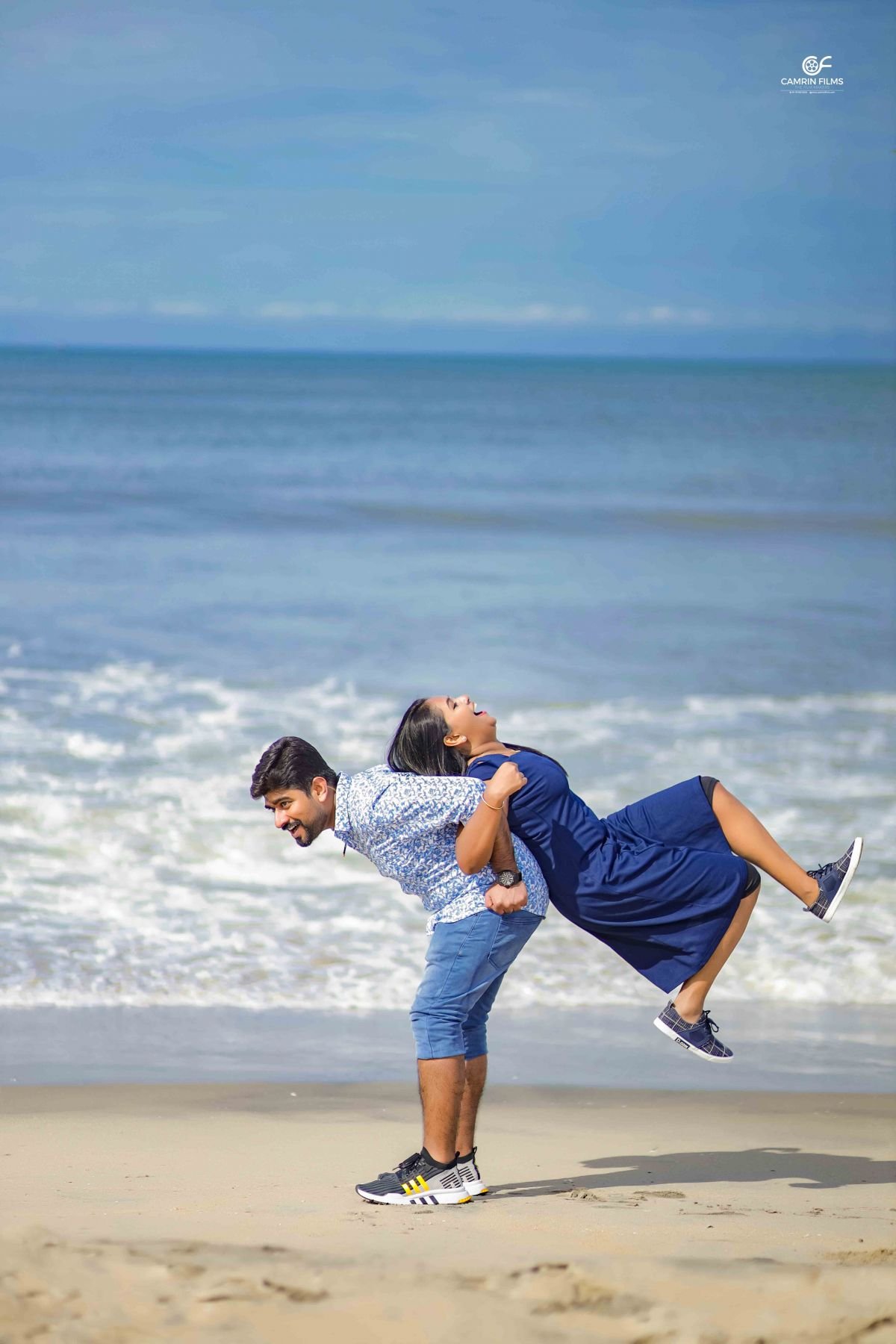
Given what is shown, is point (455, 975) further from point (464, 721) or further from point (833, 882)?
point (833, 882)

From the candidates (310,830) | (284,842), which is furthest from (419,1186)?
(284,842)

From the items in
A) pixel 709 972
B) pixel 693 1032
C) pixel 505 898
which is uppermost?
pixel 505 898

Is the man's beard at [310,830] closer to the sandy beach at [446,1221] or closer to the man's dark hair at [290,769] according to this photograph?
the man's dark hair at [290,769]

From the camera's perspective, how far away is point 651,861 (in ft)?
12.8

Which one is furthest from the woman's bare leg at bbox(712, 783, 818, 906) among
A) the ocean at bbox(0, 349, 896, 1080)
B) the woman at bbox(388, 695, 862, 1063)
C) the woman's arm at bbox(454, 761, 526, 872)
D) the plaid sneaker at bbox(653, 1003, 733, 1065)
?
the ocean at bbox(0, 349, 896, 1080)

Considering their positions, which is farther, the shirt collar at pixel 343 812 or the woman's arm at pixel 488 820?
the shirt collar at pixel 343 812

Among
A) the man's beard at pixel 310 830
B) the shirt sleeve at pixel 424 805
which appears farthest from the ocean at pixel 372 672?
the shirt sleeve at pixel 424 805

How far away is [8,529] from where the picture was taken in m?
21.3

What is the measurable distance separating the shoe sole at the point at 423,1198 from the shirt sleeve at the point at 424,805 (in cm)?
94

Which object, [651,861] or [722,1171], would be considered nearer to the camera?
[651,861]

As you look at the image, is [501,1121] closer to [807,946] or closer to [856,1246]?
[856,1246]

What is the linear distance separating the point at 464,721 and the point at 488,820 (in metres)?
0.35

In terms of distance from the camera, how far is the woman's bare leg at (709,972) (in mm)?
3988

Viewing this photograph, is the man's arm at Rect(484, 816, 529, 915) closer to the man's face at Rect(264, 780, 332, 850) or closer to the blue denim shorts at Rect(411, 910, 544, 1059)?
the blue denim shorts at Rect(411, 910, 544, 1059)
